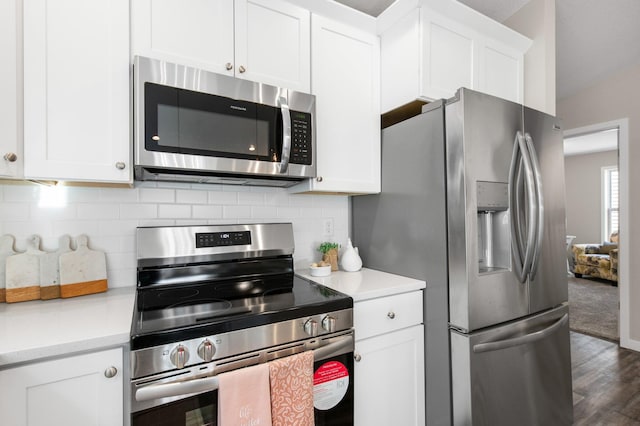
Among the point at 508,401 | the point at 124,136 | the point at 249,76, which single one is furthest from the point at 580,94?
the point at 124,136

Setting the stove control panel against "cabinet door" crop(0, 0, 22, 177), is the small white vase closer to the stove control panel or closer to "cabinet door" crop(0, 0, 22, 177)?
the stove control panel

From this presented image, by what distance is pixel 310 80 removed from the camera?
5.54 feet

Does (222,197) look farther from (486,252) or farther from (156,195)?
(486,252)

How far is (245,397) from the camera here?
3.44 feet

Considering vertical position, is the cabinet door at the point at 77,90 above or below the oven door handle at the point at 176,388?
above

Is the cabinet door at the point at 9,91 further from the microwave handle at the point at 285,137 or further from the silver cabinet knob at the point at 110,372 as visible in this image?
the microwave handle at the point at 285,137

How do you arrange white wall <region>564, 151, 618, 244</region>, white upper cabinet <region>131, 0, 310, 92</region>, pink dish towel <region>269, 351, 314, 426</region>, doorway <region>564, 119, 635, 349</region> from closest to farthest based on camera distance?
1. pink dish towel <region>269, 351, 314, 426</region>
2. white upper cabinet <region>131, 0, 310, 92</region>
3. doorway <region>564, 119, 635, 349</region>
4. white wall <region>564, 151, 618, 244</region>

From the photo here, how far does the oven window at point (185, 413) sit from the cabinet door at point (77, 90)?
857 millimetres

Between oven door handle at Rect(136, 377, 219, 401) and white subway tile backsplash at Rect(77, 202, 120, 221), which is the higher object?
white subway tile backsplash at Rect(77, 202, 120, 221)

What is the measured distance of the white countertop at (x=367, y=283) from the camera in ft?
4.81

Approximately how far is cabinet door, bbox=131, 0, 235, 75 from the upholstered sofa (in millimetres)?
6730

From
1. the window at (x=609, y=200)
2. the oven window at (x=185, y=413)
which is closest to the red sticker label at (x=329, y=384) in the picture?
the oven window at (x=185, y=413)

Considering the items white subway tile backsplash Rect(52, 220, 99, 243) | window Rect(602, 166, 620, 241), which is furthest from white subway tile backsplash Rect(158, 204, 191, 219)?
window Rect(602, 166, 620, 241)

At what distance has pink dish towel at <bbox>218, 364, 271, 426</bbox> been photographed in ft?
3.35
